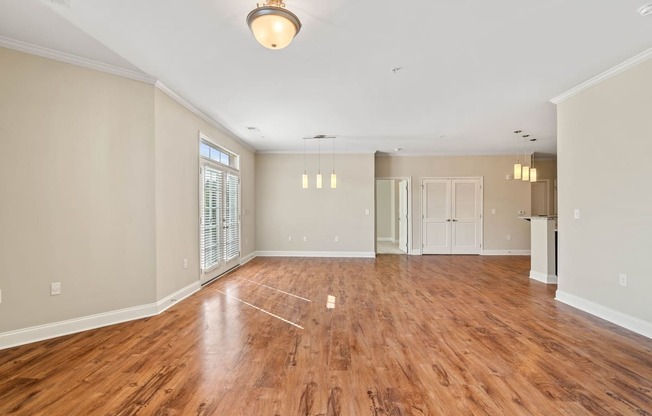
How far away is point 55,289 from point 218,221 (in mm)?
2696

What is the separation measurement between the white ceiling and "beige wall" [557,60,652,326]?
34 centimetres

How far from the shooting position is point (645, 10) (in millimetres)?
2234

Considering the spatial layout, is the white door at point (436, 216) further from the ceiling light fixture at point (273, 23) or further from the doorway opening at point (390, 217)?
the ceiling light fixture at point (273, 23)

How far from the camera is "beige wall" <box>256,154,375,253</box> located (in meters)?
7.68

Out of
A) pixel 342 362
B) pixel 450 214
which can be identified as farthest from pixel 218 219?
pixel 450 214

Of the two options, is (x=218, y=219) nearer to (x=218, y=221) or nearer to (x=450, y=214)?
(x=218, y=221)

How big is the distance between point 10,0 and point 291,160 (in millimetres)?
5822

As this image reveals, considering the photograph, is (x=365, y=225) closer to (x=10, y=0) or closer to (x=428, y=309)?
(x=428, y=309)

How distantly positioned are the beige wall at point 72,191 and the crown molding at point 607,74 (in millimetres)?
5090

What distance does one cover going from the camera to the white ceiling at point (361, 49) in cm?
222

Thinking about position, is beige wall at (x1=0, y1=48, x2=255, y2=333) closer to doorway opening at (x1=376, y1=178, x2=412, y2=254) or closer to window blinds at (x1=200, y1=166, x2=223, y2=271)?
window blinds at (x1=200, y1=166, x2=223, y2=271)

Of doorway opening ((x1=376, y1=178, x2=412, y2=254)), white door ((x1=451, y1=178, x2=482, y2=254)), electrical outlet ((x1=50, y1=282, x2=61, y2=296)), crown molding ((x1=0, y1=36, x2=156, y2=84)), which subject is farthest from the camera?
doorway opening ((x1=376, y1=178, x2=412, y2=254))

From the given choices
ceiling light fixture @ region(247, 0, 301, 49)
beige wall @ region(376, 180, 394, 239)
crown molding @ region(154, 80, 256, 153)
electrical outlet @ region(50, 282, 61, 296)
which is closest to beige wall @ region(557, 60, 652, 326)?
ceiling light fixture @ region(247, 0, 301, 49)

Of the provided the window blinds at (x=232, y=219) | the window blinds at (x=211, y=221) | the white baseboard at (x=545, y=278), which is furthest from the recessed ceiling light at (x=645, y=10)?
the window blinds at (x=232, y=219)
